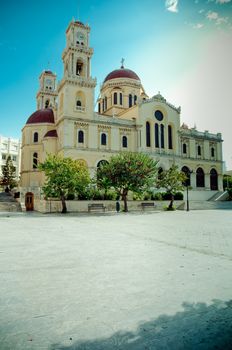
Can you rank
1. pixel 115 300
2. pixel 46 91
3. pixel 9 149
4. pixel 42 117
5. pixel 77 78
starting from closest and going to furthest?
1. pixel 115 300
2. pixel 77 78
3. pixel 42 117
4. pixel 46 91
5. pixel 9 149

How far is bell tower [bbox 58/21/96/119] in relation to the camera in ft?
117

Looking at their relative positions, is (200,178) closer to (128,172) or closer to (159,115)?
(159,115)

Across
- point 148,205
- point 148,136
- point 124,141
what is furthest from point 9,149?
point 148,205

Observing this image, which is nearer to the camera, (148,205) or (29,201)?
(148,205)

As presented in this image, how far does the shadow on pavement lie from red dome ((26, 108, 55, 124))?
40.8 metres

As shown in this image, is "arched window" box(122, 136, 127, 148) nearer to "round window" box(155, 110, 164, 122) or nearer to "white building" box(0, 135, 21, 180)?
"round window" box(155, 110, 164, 122)

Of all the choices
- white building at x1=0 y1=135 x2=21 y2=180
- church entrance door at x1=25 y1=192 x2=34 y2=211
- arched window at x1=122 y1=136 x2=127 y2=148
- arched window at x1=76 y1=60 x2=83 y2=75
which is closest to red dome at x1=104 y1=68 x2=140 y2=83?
arched window at x1=76 y1=60 x2=83 y2=75

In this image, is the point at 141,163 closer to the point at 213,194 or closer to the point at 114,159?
the point at 114,159

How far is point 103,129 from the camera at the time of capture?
122 ft

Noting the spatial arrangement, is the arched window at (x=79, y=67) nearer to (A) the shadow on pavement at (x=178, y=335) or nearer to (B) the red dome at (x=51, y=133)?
(B) the red dome at (x=51, y=133)

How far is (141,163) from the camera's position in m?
26.2

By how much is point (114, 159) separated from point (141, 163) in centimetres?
292

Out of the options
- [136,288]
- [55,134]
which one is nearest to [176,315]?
[136,288]

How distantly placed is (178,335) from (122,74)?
49429 millimetres
